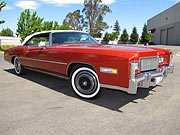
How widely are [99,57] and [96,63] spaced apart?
127mm

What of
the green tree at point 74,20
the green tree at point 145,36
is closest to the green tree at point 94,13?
the green tree at point 74,20

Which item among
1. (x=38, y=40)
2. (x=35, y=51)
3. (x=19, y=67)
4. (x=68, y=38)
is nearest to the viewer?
(x=68, y=38)

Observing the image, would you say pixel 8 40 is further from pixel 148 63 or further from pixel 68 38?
pixel 148 63

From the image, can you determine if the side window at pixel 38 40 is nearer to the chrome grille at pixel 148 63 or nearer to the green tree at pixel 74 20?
the chrome grille at pixel 148 63

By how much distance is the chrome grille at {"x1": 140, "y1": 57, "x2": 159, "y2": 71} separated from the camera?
2927 mm

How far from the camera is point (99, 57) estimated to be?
2.95 metres

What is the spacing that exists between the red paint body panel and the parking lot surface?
0.51m

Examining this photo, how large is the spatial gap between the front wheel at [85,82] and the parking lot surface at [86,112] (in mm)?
150

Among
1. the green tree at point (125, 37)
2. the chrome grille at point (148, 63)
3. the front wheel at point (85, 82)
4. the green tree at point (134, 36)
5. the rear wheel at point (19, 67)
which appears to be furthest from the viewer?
the green tree at point (125, 37)

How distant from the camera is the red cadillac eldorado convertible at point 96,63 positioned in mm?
2710

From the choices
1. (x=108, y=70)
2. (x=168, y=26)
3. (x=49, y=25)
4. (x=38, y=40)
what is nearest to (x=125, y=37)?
(x=168, y=26)

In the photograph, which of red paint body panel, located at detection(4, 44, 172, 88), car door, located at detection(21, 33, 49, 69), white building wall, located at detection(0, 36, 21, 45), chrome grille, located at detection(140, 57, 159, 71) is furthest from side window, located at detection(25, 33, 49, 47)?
white building wall, located at detection(0, 36, 21, 45)

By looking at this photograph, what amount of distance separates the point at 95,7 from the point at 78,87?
4345 centimetres

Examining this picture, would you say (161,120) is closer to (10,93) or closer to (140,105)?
(140,105)
